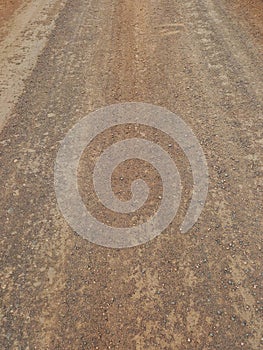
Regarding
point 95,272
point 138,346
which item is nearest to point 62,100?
point 95,272

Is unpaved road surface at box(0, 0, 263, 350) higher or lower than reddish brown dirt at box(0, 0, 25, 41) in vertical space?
lower

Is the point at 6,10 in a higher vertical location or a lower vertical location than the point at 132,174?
higher

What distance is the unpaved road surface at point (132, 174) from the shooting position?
3.82 meters

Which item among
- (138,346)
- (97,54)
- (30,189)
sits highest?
(97,54)

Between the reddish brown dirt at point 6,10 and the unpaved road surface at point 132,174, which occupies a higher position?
the reddish brown dirt at point 6,10

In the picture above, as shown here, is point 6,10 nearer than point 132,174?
No

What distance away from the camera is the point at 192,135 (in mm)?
5781

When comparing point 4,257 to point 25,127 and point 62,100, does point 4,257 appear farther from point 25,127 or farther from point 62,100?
point 62,100

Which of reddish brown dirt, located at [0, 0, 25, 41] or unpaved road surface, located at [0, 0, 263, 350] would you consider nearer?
unpaved road surface, located at [0, 0, 263, 350]

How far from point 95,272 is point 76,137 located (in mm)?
2503

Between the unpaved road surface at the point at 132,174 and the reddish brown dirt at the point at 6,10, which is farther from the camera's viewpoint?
the reddish brown dirt at the point at 6,10

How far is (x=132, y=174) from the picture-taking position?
5.27 meters

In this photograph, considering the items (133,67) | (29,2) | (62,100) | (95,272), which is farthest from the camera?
(29,2)

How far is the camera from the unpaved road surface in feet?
12.5
